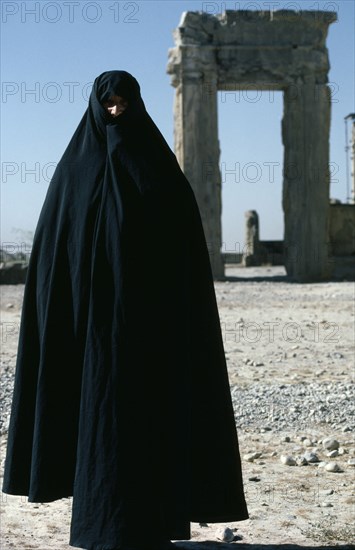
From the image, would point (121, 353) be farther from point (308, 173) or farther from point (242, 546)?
point (308, 173)

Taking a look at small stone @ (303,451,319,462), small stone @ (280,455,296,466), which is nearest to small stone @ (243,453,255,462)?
small stone @ (280,455,296,466)

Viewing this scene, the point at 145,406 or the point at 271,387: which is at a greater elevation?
the point at 145,406

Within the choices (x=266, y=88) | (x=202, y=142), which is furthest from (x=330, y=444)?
(x=266, y=88)

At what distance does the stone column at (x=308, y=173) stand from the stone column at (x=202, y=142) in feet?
4.92

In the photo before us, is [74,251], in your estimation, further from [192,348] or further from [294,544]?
[294,544]

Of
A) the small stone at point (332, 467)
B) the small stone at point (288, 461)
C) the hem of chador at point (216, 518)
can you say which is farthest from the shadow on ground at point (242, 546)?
the small stone at point (288, 461)

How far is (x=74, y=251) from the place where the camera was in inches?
127

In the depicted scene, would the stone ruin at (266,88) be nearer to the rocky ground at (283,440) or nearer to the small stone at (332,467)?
the rocky ground at (283,440)

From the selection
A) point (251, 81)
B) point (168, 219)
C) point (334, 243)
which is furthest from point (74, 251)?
point (334, 243)

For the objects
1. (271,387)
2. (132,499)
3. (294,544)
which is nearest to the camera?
(132,499)

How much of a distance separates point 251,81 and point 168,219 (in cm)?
A: 1379

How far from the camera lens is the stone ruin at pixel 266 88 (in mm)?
16156

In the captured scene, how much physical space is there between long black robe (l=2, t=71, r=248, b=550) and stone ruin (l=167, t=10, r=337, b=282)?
12958 mm

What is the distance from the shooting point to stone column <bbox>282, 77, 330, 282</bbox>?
54.1 ft
